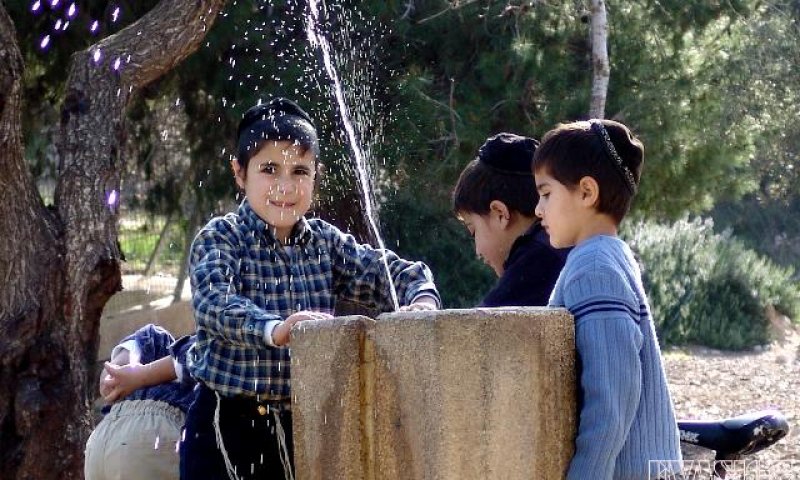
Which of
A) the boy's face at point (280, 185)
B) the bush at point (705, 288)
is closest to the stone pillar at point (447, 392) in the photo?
the boy's face at point (280, 185)

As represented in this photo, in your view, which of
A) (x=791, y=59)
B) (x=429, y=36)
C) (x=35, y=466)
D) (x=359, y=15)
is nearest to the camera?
(x=35, y=466)

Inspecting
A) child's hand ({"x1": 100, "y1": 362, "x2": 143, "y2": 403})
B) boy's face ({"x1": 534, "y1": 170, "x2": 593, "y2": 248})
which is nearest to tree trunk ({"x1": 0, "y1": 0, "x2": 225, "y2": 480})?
child's hand ({"x1": 100, "y1": 362, "x2": 143, "y2": 403})

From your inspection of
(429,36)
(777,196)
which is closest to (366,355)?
(429,36)

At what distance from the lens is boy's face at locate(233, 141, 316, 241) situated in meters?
3.07

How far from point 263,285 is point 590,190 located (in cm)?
88

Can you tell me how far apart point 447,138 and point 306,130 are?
18.6ft

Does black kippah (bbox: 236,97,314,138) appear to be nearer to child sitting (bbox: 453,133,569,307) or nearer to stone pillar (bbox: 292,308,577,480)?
child sitting (bbox: 453,133,569,307)

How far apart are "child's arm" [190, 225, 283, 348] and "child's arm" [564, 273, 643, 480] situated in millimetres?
668

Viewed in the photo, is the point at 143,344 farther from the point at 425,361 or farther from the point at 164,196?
the point at 164,196

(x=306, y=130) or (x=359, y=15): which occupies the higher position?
(x=359, y=15)

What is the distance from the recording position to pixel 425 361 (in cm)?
235

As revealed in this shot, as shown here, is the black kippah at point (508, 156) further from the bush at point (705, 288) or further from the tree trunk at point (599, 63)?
the bush at point (705, 288)

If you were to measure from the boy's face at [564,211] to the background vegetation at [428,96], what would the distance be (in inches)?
181

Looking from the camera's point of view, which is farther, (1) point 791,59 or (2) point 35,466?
(1) point 791,59
